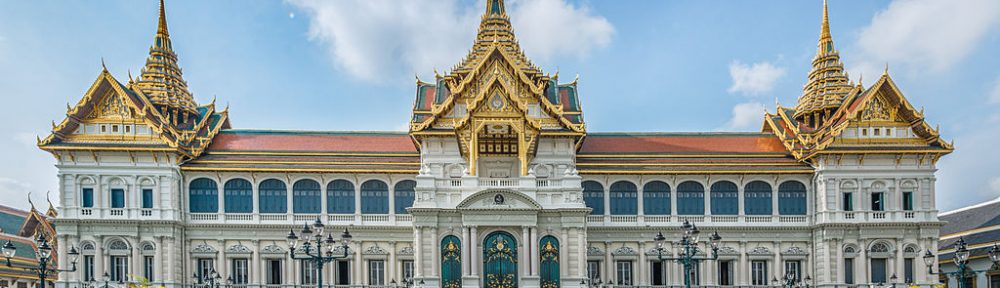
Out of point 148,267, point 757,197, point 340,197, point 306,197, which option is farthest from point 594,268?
point 148,267

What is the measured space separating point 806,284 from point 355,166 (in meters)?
23.7

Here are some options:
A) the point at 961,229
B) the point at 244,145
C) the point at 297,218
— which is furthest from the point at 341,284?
the point at 961,229

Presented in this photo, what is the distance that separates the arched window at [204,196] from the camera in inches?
1495

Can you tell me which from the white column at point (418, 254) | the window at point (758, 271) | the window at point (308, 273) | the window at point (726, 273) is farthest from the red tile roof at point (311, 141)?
the window at point (758, 271)

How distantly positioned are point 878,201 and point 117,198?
130 ft

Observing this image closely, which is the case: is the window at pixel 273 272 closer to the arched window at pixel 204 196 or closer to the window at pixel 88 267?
the arched window at pixel 204 196

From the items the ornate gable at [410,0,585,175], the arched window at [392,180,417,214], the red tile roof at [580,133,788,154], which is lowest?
the arched window at [392,180,417,214]

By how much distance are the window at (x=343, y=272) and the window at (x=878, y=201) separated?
27.9 metres

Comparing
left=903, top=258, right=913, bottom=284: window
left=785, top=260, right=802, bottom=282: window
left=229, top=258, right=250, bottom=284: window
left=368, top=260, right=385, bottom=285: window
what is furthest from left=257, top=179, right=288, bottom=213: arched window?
left=903, top=258, right=913, bottom=284: window

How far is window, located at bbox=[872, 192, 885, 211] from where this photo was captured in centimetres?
3744

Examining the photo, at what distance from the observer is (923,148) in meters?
36.9

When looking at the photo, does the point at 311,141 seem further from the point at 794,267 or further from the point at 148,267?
the point at 794,267

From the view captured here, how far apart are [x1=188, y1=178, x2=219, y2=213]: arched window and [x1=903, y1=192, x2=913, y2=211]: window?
36.2 m

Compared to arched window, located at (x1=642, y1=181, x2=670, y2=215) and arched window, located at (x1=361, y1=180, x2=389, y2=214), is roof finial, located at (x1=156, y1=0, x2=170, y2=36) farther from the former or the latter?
arched window, located at (x1=642, y1=181, x2=670, y2=215)
